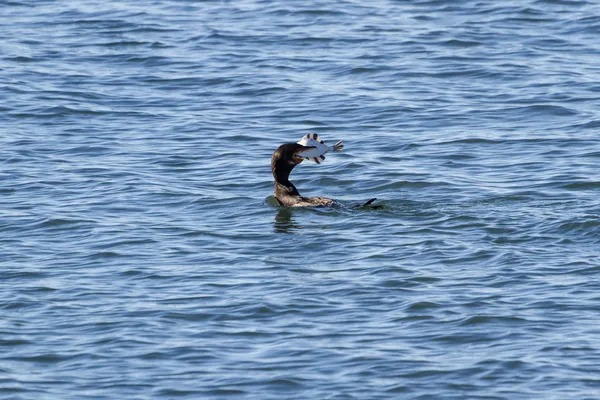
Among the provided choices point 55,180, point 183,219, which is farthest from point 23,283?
point 55,180

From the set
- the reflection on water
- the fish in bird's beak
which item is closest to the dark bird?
the fish in bird's beak

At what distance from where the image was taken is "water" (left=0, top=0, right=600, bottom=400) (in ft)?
30.7

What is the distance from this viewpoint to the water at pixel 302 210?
369 inches

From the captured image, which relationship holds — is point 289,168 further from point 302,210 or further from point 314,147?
point 302,210

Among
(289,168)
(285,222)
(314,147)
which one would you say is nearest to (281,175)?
(289,168)

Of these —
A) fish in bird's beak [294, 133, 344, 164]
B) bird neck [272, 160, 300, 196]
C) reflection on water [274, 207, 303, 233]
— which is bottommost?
reflection on water [274, 207, 303, 233]

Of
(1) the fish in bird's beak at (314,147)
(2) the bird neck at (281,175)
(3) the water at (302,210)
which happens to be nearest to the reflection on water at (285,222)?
(3) the water at (302,210)

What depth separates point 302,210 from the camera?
45.4 feet

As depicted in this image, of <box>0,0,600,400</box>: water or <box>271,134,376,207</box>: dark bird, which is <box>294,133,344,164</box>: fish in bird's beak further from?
<box>0,0,600,400</box>: water

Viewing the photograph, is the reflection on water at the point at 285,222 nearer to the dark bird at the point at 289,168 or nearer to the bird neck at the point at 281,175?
the dark bird at the point at 289,168

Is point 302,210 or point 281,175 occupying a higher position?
point 281,175

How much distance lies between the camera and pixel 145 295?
1098 centimetres

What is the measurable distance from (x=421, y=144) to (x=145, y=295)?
6.99m

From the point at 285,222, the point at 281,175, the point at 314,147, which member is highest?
the point at 314,147
